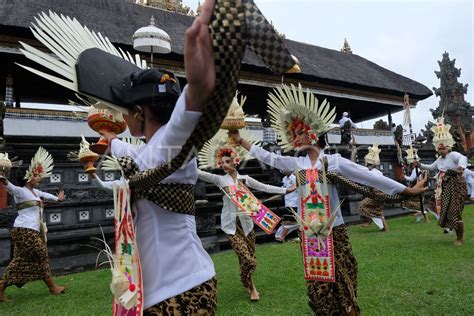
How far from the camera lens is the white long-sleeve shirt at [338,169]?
120 inches

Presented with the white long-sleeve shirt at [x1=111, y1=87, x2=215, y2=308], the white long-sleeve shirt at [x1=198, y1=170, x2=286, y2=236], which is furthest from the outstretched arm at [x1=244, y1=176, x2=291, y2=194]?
the white long-sleeve shirt at [x1=111, y1=87, x2=215, y2=308]

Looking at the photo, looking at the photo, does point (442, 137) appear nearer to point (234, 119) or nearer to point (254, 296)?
point (254, 296)

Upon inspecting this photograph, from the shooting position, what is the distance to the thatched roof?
1155cm

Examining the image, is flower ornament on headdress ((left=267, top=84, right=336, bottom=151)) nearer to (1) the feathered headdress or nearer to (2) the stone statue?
(1) the feathered headdress

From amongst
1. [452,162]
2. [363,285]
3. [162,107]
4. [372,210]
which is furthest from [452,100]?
[162,107]

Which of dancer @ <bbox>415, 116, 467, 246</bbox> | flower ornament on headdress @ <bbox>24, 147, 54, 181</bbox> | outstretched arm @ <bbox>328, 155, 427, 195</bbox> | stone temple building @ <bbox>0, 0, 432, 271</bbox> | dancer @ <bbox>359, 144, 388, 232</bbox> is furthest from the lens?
dancer @ <bbox>359, 144, 388, 232</bbox>

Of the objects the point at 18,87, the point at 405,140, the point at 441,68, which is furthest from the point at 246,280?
the point at 441,68

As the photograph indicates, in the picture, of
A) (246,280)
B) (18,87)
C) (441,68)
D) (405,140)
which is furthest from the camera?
(441,68)

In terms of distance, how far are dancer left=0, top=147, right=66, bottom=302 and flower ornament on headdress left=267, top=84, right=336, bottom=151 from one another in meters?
4.46

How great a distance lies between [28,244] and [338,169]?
491 centimetres

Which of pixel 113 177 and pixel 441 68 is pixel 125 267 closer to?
pixel 113 177

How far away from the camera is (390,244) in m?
8.34

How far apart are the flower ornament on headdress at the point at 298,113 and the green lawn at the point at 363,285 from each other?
207cm

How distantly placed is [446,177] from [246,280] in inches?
214
